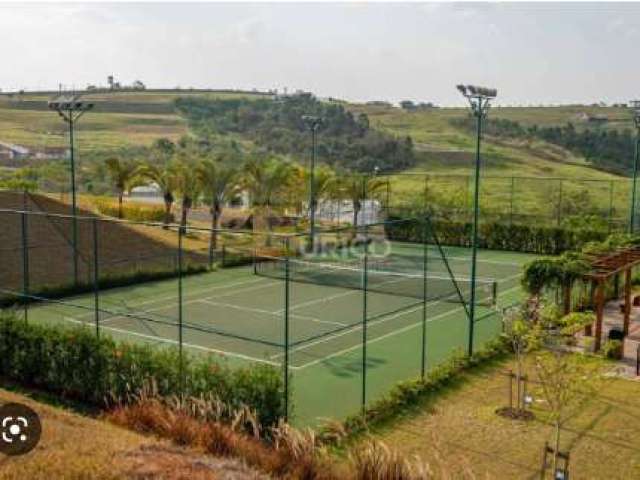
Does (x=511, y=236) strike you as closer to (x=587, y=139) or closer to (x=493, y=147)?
(x=493, y=147)

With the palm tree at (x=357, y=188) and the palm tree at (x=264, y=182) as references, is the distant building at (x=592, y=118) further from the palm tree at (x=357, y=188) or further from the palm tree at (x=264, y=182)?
the palm tree at (x=264, y=182)

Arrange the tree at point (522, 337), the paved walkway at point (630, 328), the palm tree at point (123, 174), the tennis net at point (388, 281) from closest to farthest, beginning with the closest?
the tree at point (522, 337)
the paved walkway at point (630, 328)
the tennis net at point (388, 281)
the palm tree at point (123, 174)

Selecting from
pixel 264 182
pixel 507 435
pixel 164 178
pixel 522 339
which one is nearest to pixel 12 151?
pixel 164 178

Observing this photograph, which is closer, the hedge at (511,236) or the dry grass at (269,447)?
the dry grass at (269,447)

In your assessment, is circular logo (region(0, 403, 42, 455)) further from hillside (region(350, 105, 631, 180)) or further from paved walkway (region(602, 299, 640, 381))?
hillside (region(350, 105, 631, 180))

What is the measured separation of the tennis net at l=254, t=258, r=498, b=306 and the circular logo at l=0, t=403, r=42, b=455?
14.1 m

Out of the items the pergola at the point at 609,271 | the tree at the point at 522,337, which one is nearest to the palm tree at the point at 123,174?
the pergola at the point at 609,271

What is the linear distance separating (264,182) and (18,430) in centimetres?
2959

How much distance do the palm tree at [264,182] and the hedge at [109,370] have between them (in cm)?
2290

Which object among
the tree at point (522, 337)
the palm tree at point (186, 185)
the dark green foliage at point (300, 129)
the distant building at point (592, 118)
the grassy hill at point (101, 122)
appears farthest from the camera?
the distant building at point (592, 118)

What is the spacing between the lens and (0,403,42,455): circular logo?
1006 centimetres

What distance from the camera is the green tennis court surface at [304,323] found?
17.4 m

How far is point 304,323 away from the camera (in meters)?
23.1

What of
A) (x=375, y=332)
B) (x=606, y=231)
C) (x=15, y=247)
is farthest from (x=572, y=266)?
(x=15, y=247)
